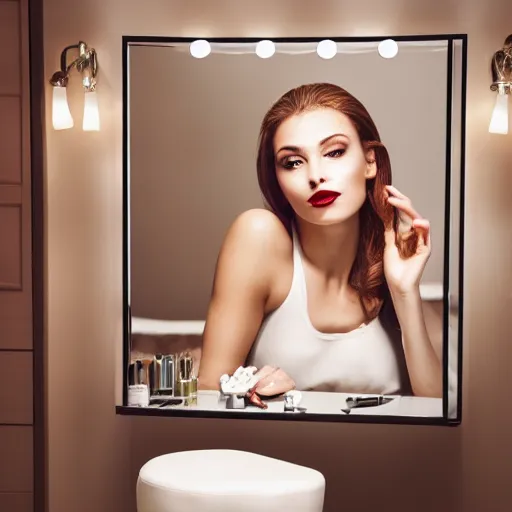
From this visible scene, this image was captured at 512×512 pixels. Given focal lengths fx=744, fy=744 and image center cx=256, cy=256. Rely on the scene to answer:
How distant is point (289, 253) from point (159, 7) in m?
1.03

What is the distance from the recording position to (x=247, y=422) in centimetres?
283

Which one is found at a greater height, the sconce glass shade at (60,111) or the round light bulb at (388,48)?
the round light bulb at (388,48)

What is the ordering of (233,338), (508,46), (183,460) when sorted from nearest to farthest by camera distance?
1. (183,460)
2. (508,46)
3. (233,338)

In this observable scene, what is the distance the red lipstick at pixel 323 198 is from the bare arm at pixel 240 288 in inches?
6.3

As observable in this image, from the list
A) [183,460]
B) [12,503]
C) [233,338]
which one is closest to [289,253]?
[233,338]

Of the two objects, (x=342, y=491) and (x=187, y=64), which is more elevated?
(x=187, y=64)

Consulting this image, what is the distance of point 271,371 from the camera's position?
2754 mm

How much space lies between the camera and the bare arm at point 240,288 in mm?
2754

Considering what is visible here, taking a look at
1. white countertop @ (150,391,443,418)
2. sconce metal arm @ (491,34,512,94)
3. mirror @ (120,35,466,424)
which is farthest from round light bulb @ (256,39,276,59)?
white countertop @ (150,391,443,418)

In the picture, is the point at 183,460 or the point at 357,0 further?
the point at 357,0

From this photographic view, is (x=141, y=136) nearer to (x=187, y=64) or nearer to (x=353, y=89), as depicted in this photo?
(x=187, y=64)

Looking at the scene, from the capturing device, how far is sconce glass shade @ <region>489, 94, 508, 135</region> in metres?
2.56

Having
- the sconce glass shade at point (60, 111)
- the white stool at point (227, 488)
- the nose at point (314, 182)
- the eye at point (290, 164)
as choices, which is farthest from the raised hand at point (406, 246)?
the sconce glass shade at point (60, 111)

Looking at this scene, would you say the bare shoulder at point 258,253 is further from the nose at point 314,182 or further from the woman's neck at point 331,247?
the nose at point 314,182
